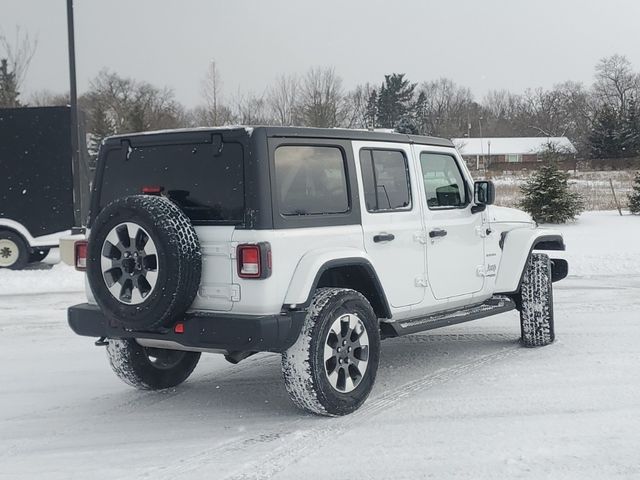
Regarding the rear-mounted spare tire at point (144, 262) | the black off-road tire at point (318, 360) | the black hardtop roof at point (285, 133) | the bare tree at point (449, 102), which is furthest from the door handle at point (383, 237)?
the bare tree at point (449, 102)

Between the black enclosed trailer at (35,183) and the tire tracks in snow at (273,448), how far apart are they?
1010 cm

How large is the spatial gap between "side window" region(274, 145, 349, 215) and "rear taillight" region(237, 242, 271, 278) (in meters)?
0.34

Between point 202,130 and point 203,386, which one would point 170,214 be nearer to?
point 202,130

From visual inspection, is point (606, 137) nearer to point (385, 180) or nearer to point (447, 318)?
point (447, 318)

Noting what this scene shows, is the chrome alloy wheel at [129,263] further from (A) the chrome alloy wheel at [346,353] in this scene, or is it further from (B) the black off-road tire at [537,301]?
(B) the black off-road tire at [537,301]

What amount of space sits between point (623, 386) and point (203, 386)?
335 centimetres

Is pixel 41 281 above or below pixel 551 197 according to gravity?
below

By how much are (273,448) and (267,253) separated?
120 centimetres

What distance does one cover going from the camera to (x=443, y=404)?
542cm

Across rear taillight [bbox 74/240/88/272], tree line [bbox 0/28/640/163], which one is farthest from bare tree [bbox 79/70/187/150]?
rear taillight [bbox 74/240/88/272]

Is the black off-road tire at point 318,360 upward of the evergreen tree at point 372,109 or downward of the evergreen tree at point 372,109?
downward

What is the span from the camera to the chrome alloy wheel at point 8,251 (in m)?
13.8

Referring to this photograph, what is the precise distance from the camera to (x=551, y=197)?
20.9 meters

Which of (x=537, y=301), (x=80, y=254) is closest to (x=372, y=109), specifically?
(x=537, y=301)
